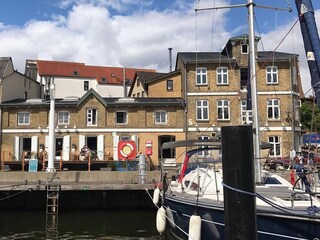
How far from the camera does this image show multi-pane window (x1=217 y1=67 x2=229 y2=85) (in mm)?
34328

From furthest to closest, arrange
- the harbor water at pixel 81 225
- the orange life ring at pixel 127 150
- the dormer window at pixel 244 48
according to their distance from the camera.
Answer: the dormer window at pixel 244 48, the orange life ring at pixel 127 150, the harbor water at pixel 81 225

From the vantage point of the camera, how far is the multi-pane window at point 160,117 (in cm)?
3405

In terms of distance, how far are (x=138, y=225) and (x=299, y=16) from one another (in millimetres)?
10742

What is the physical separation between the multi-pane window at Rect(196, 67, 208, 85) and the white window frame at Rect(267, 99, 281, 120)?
5739 millimetres

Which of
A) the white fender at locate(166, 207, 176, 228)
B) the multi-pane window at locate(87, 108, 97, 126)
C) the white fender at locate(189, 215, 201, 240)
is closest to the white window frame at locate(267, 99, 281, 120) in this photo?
the multi-pane window at locate(87, 108, 97, 126)

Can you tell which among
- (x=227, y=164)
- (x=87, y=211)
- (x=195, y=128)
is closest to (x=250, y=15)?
(x=227, y=164)

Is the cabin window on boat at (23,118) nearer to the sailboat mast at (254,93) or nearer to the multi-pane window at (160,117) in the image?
the multi-pane window at (160,117)

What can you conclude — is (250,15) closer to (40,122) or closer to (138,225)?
(138,225)

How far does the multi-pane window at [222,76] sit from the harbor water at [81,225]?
1717 centimetres

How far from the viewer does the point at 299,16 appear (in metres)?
10.1

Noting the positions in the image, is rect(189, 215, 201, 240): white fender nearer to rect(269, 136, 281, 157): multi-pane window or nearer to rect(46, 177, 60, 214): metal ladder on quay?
rect(46, 177, 60, 214): metal ladder on quay

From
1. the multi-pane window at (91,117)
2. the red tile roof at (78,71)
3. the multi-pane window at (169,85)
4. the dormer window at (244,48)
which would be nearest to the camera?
the multi-pane window at (91,117)

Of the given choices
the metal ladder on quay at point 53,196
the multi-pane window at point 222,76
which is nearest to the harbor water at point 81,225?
the metal ladder on quay at point 53,196

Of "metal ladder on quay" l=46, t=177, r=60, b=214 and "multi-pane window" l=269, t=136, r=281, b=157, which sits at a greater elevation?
"multi-pane window" l=269, t=136, r=281, b=157
